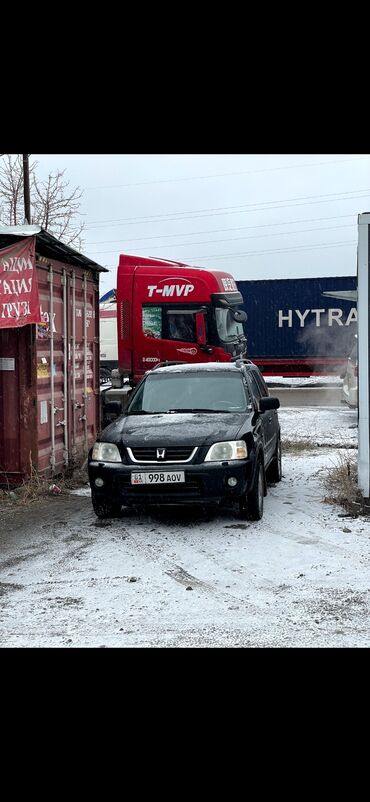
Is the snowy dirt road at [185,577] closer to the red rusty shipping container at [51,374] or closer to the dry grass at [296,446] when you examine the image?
the red rusty shipping container at [51,374]

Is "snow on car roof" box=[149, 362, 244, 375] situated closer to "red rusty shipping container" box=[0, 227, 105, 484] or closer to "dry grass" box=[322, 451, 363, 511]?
"red rusty shipping container" box=[0, 227, 105, 484]

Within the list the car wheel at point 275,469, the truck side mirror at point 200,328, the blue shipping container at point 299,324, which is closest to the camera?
the car wheel at point 275,469

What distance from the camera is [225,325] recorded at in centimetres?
1580

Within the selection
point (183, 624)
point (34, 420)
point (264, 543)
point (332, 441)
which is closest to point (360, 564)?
point (264, 543)

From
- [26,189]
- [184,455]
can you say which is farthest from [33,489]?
[26,189]

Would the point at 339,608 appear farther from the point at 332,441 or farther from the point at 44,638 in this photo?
the point at 332,441

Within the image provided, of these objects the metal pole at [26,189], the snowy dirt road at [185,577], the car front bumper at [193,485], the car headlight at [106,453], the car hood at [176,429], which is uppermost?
the metal pole at [26,189]

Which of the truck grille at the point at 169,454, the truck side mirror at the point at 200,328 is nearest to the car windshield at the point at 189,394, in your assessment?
the truck grille at the point at 169,454

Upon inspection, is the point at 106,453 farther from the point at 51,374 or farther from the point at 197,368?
the point at 51,374

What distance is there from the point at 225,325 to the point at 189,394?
7.36 meters

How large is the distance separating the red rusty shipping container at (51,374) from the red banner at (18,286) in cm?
19

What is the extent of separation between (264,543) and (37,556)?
76.2 inches

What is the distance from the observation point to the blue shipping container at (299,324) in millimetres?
23031

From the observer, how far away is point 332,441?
1376cm
